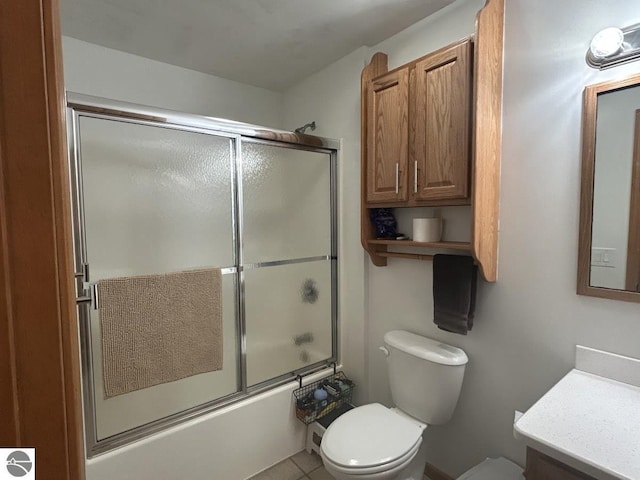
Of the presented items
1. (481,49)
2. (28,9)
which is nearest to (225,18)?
(481,49)

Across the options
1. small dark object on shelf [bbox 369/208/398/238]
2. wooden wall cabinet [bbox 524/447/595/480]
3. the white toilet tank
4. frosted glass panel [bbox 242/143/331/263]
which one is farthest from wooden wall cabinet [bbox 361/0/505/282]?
wooden wall cabinet [bbox 524/447/595/480]

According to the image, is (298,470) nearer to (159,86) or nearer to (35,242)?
(35,242)

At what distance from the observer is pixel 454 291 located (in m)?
1.51

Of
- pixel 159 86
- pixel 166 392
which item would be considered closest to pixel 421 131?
pixel 159 86

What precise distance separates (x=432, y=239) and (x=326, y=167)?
0.96 meters

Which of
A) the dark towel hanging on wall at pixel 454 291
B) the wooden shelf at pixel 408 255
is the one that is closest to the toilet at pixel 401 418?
the dark towel hanging on wall at pixel 454 291

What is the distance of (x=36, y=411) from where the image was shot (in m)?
0.41

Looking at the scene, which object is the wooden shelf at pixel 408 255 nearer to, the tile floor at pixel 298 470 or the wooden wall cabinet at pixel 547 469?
the wooden wall cabinet at pixel 547 469

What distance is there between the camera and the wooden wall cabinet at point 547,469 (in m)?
0.82

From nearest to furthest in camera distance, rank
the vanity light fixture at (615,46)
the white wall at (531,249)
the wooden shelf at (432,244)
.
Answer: the vanity light fixture at (615,46), the white wall at (531,249), the wooden shelf at (432,244)

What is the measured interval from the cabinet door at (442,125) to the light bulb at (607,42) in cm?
42

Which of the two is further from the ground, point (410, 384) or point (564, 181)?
point (564, 181)

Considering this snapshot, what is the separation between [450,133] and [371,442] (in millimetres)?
1429

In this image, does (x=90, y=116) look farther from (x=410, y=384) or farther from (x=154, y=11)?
(x=410, y=384)
